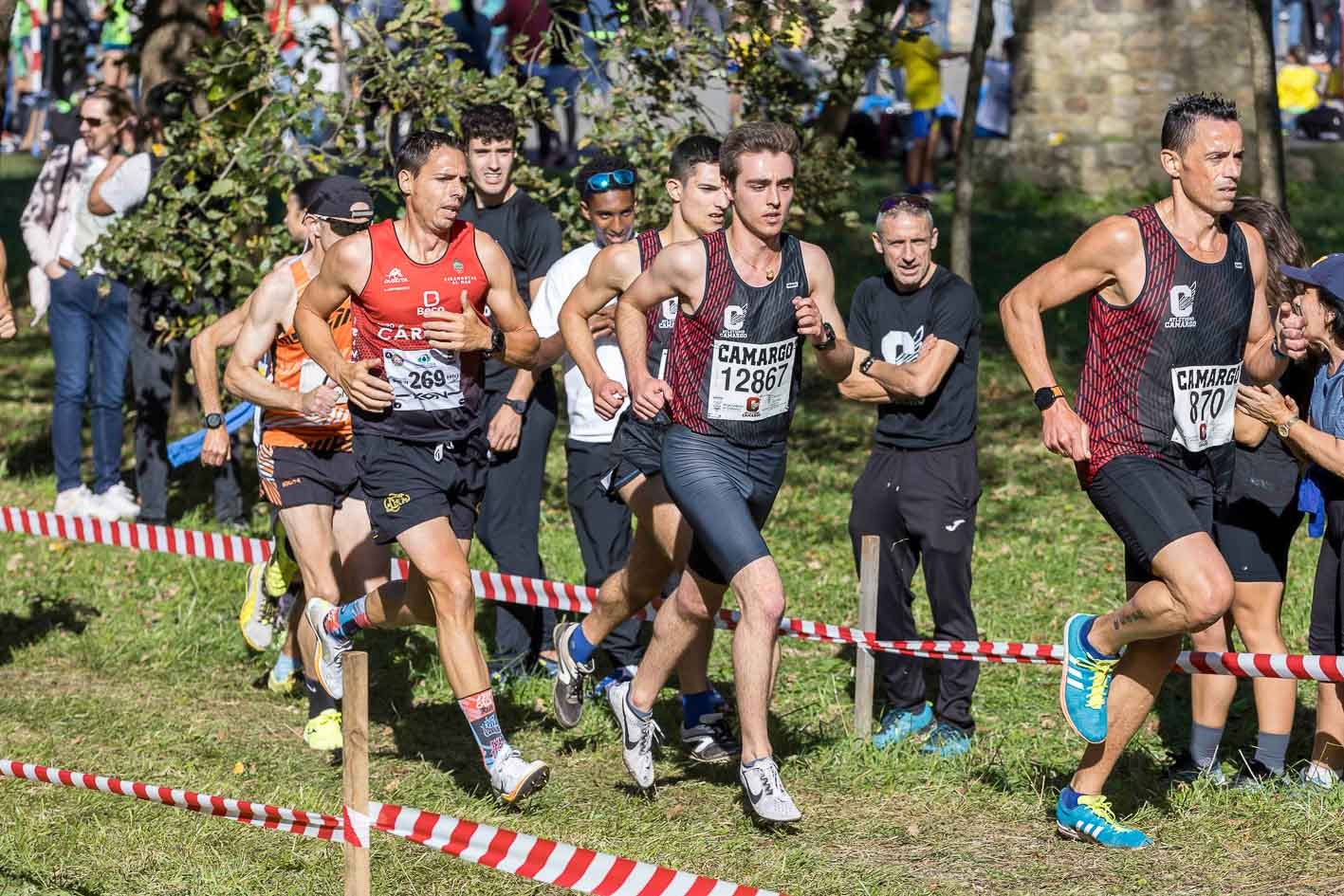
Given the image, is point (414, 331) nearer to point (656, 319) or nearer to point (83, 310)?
point (656, 319)

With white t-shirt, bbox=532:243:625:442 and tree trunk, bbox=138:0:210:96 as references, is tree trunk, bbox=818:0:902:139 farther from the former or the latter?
tree trunk, bbox=138:0:210:96

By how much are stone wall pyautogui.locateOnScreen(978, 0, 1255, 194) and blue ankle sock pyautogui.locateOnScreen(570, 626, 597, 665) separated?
514 inches

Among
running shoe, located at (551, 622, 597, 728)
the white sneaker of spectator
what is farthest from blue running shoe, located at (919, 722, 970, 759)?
the white sneaker of spectator

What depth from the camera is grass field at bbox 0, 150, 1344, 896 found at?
6.16 m

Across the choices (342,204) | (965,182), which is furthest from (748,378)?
(965,182)

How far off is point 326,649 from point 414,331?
1.34 meters

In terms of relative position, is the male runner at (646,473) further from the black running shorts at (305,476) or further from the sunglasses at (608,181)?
the black running shorts at (305,476)

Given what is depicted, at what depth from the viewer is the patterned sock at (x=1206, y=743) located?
693cm

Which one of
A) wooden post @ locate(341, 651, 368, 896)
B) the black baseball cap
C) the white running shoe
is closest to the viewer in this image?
wooden post @ locate(341, 651, 368, 896)

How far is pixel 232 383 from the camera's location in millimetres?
7492

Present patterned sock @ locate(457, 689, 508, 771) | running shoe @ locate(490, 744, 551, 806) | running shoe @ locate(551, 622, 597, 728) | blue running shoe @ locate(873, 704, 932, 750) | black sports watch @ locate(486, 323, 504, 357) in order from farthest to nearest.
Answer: blue running shoe @ locate(873, 704, 932, 750), running shoe @ locate(551, 622, 597, 728), black sports watch @ locate(486, 323, 504, 357), patterned sock @ locate(457, 689, 508, 771), running shoe @ locate(490, 744, 551, 806)

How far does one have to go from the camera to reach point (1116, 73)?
1892cm

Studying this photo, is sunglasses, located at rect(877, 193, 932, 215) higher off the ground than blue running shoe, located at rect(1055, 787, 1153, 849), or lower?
higher

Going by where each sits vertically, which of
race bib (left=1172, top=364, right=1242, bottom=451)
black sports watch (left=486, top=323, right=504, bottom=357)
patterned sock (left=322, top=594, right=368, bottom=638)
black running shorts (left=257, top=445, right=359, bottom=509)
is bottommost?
patterned sock (left=322, top=594, right=368, bottom=638)
